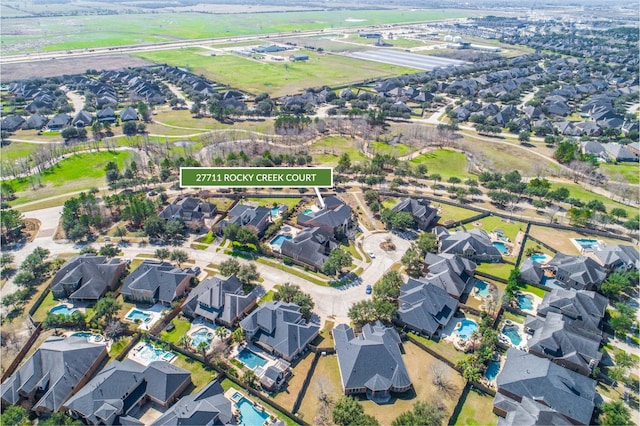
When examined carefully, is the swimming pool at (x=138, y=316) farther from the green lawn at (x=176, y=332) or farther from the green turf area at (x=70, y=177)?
the green turf area at (x=70, y=177)

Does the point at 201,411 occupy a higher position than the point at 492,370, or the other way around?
the point at 201,411

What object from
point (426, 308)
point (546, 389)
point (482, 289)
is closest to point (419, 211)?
point (482, 289)

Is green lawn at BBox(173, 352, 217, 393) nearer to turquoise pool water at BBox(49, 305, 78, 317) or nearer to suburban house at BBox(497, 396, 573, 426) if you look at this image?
turquoise pool water at BBox(49, 305, 78, 317)

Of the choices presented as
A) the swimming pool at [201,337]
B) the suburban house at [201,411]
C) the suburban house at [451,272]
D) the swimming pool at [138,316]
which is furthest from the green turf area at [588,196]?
the swimming pool at [138,316]

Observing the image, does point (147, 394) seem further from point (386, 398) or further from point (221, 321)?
point (386, 398)

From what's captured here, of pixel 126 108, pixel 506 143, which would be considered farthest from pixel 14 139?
pixel 506 143

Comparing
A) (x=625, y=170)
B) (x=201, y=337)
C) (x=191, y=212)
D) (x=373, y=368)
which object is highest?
(x=191, y=212)

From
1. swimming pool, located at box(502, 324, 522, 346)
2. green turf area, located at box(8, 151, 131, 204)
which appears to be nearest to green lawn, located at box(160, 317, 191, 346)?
swimming pool, located at box(502, 324, 522, 346)

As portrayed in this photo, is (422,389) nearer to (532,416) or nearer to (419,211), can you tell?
(532,416)
